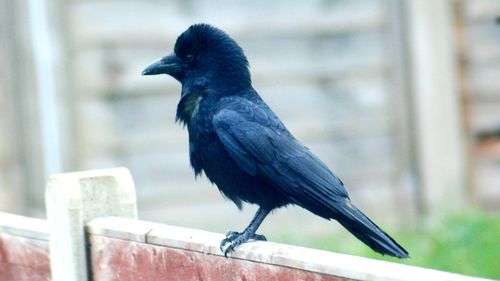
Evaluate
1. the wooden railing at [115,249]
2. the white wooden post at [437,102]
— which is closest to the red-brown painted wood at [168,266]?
the wooden railing at [115,249]

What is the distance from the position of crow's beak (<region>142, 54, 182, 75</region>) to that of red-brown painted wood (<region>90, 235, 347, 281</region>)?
145cm

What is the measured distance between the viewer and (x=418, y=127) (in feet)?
23.0

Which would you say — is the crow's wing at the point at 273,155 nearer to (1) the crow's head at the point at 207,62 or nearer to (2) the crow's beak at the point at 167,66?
(1) the crow's head at the point at 207,62

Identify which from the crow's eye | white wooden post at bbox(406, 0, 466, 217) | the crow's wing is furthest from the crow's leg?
white wooden post at bbox(406, 0, 466, 217)

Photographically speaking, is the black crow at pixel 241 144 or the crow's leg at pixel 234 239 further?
the black crow at pixel 241 144

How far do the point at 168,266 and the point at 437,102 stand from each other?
458 cm

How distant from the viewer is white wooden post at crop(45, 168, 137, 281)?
9.15ft

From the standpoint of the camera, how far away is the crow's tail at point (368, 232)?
315 cm

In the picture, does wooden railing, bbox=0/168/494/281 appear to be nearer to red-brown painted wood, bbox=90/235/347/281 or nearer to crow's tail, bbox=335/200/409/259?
red-brown painted wood, bbox=90/235/347/281

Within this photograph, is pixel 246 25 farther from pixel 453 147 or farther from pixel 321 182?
pixel 321 182

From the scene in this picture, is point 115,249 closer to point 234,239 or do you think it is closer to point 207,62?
point 234,239

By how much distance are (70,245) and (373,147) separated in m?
4.47

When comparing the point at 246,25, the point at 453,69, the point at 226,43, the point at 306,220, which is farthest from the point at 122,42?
the point at 226,43

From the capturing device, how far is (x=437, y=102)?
692 centimetres
